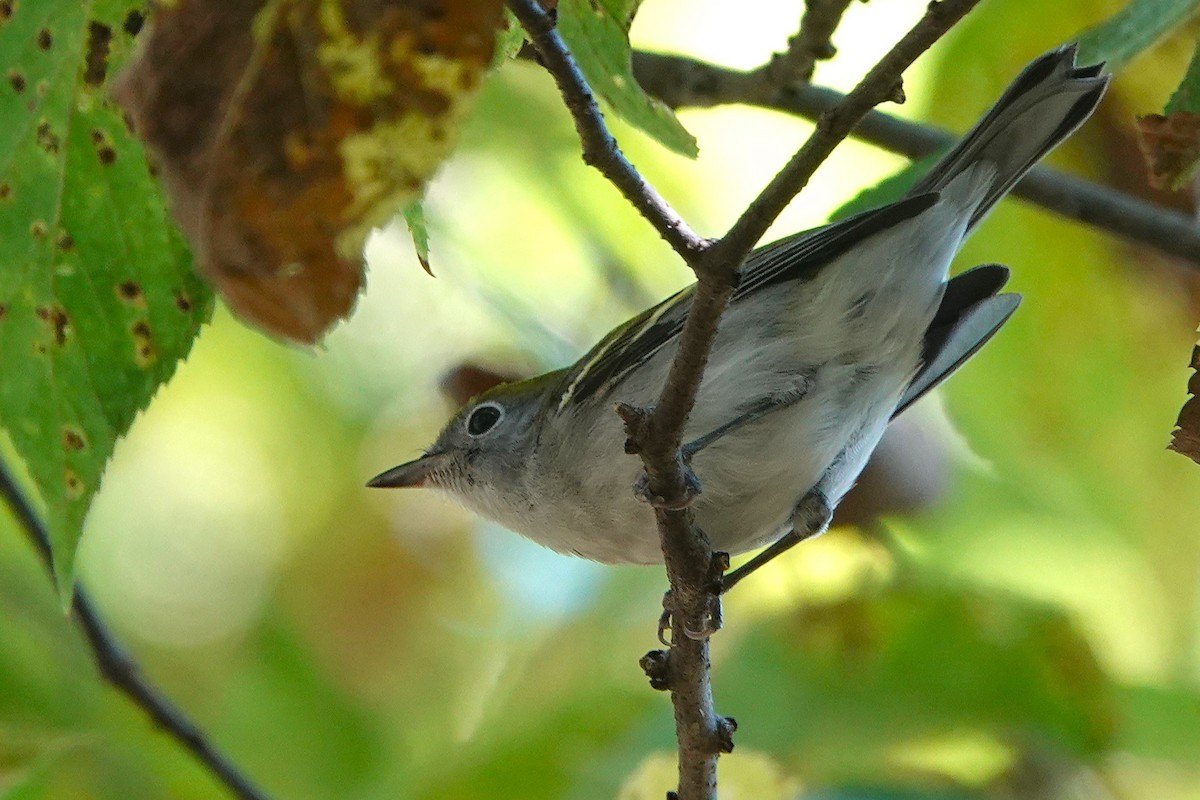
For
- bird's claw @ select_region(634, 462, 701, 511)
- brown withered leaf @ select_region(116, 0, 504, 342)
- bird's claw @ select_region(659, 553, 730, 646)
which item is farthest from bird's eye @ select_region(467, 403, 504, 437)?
brown withered leaf @ select_region(116, 0, 504, 342)

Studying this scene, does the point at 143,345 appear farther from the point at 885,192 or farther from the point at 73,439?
the point at 885,192

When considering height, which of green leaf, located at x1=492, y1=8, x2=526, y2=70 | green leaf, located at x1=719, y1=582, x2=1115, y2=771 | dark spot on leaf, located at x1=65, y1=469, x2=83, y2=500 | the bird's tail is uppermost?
the bird's tail

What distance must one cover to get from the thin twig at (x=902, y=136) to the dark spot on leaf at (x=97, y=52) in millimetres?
1884

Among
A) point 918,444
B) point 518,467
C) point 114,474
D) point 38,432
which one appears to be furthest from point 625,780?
point 114,474

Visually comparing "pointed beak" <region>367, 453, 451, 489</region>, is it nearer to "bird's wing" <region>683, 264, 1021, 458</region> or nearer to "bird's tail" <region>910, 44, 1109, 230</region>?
"bird's wing" <region>683, 264, 1021, 458</region>

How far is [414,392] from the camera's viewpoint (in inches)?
222

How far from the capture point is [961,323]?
11.0 feet

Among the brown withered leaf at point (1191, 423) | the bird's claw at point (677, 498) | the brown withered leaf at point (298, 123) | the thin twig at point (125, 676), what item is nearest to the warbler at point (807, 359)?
the bird's claw at point (677, 498)

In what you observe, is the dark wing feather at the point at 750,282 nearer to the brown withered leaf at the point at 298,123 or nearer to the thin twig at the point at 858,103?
the thin twig at the point at 858,103

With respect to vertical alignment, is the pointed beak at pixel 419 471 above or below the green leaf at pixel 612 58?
above

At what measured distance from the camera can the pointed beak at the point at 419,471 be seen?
13.4ft

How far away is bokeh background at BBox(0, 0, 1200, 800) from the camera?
147 inches

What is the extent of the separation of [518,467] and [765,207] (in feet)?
6.96

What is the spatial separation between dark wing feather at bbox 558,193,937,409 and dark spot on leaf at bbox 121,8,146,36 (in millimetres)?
1613
